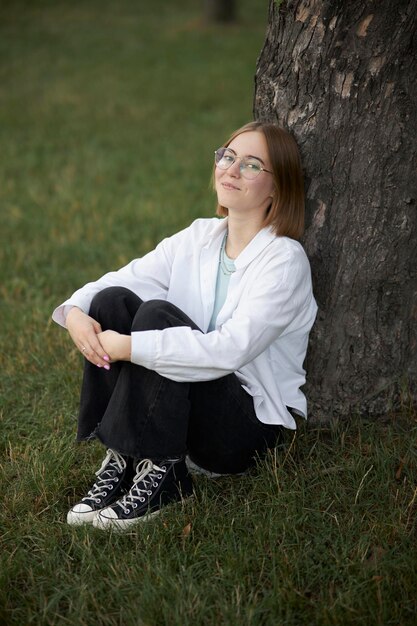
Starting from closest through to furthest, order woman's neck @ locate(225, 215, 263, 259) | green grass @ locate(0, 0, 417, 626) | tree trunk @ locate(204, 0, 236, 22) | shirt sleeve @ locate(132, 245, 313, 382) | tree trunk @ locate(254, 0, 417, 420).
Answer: green grass @ locate(0, 0, 417, 626) → shirt sleeve @ locate(132, 245, 313, 382) → tree trunk @ locate(254, 0, 417, 420) → woman's neck @ locate(225, 215, 263, 259) → tree trunk @ locate(204, 0, 236, 22)

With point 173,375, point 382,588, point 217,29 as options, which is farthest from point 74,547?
point 217,29

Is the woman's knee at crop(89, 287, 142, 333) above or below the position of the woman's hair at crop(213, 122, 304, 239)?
below

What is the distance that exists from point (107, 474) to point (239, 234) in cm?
110

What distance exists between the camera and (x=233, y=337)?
2787 millimetres

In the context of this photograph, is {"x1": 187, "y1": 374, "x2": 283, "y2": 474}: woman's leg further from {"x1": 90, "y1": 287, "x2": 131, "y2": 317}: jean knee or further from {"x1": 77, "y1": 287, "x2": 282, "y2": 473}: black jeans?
{"x1": 90, "y1": 287, "x2": 131, "y2": 317}: jean knee

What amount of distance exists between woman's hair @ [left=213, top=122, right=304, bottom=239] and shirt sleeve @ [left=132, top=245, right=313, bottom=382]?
0.21 metres

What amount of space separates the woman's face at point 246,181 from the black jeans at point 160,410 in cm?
52

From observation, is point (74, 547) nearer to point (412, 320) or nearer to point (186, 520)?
point (186, 520)

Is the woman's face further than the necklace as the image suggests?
No

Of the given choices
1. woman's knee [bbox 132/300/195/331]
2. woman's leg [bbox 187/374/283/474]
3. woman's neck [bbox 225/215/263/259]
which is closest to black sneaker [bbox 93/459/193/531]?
woman's leg [bbox 187/374/283/474]

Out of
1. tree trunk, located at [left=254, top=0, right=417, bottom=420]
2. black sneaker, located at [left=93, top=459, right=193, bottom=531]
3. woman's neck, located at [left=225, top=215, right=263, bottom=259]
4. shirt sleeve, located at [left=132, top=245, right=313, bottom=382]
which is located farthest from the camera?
woman's neck, located at [left=225, top=215, right=263, bottom=259]

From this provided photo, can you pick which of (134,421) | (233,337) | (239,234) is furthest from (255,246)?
(134,421)

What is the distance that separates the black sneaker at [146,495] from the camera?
9.40 feet

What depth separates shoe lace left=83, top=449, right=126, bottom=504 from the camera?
3.02 meters
